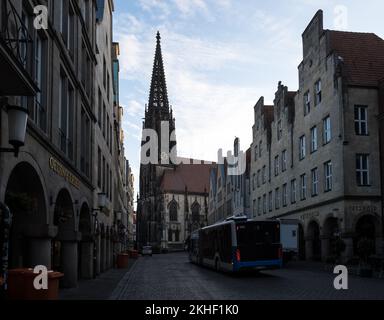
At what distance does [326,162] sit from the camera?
38406 mm

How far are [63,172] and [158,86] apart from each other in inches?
4139

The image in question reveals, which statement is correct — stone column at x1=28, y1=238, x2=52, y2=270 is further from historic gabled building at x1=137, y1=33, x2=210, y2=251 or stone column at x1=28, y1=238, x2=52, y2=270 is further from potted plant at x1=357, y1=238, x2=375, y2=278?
historic gabled building at x1=137, y1=33, x2=210, y2=251

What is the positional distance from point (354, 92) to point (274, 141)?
17.0 m

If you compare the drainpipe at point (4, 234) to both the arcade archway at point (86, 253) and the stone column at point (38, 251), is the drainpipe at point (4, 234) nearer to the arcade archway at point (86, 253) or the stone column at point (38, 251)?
the stone column at point (38, 251)

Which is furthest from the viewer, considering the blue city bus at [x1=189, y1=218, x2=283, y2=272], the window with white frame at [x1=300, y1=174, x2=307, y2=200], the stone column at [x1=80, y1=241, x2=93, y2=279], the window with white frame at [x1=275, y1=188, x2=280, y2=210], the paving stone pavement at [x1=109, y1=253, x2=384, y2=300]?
the window with white frame at [x1=275, y1=188, x2=280, y2=210]

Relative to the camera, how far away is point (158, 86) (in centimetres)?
12188

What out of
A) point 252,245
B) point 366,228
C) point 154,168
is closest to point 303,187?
point 366,228

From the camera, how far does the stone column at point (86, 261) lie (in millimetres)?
25188

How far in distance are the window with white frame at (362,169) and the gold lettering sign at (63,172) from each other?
804 inches

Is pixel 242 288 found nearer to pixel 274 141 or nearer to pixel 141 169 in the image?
pixel 274 141

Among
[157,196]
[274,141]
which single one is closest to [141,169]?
[157,196]

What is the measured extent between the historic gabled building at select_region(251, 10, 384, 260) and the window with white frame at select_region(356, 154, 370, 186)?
6 cm

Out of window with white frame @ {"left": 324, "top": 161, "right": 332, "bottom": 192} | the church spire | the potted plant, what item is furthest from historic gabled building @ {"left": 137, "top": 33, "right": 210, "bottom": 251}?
the potted plant

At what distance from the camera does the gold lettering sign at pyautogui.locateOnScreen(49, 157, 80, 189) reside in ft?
52.8
